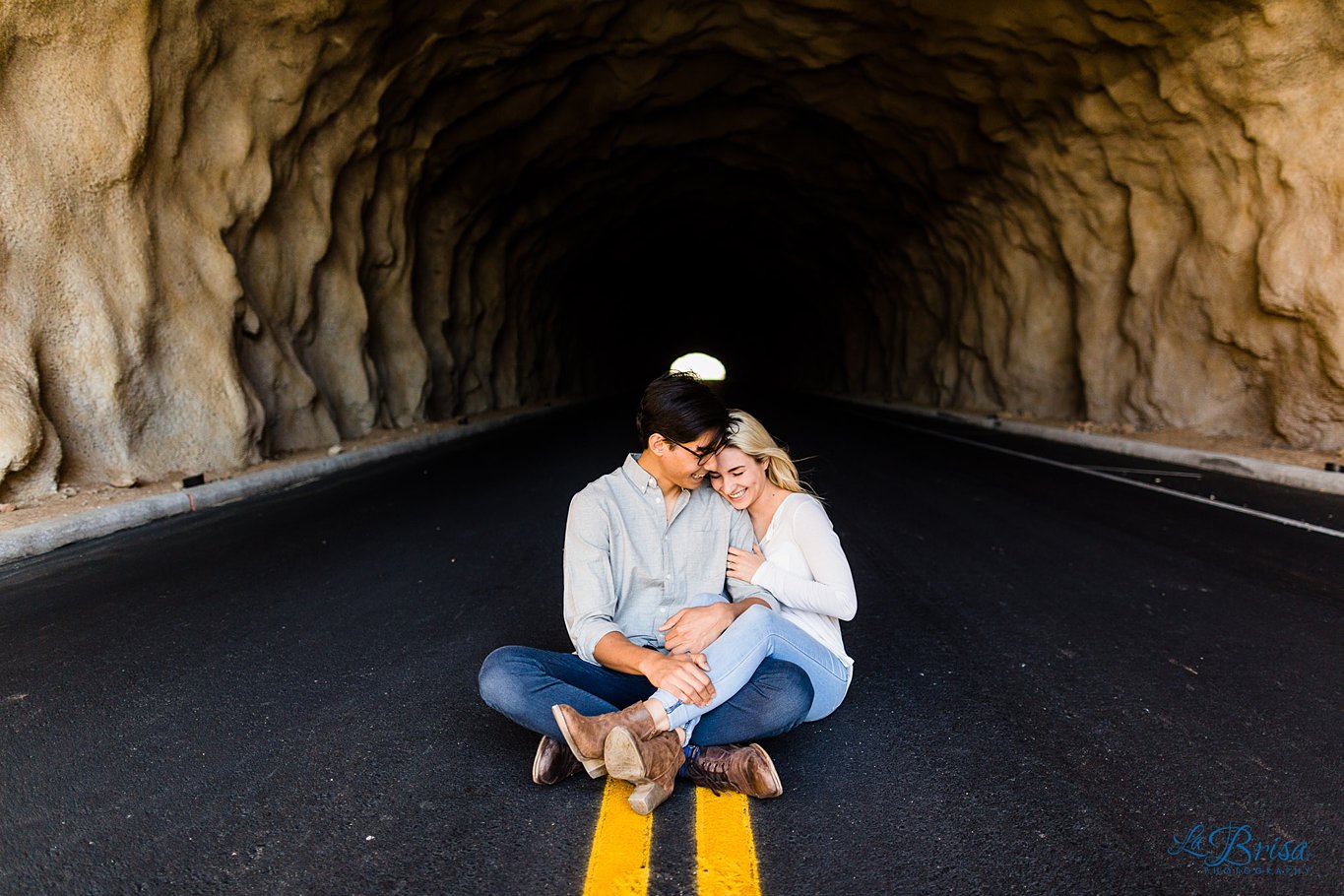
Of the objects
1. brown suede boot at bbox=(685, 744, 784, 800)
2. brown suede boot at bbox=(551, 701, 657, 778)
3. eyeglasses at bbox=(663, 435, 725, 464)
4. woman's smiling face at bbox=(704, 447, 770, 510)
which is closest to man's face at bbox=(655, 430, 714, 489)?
eyeglasses at bbox=(663, 435, 725, 464)

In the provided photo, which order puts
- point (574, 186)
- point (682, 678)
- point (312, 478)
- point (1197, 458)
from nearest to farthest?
point (682, 678), point (312, 478), point (1197, 458), point (574, 186)

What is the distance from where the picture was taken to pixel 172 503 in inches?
295


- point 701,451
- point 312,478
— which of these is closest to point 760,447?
point 701,451

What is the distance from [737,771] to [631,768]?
1.17 ft

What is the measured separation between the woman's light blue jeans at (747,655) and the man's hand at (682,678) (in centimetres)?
4

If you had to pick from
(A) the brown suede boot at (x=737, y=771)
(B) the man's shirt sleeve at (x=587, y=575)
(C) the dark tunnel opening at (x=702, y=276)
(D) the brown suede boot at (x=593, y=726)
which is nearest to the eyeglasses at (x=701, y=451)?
(B) the man's shirt sleeve at (x=587, y=575)

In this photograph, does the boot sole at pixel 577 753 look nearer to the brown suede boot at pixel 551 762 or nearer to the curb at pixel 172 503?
the brown suede boot at pixel 551 762

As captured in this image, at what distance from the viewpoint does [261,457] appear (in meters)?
10.5

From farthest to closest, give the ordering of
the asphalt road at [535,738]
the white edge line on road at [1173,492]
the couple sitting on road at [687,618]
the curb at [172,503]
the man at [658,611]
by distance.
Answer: the white edge line on road at [1173,492], the curb at [172,503], the man at [658,611], the couple sitting on road at [687,618], the asphalt road at [535,738]

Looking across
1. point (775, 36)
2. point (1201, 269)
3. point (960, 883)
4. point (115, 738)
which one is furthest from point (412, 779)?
point (775, 36)

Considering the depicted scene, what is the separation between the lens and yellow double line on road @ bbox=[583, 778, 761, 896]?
2.03m

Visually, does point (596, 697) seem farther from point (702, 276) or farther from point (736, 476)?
point (702, 276)

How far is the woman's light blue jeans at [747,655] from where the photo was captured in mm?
2414

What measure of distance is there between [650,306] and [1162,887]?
4442cm
